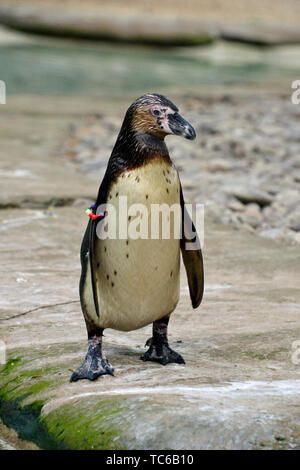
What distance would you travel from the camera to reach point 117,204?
2.86 m

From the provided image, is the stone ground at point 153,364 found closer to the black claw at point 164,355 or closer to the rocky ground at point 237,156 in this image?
the black claw at point 164,355

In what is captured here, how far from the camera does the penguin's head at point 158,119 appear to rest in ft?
9.26

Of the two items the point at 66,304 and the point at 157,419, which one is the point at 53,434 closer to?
the point at 157,419

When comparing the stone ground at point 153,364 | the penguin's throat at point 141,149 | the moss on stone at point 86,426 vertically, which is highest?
the penguin's throat at point 141,149

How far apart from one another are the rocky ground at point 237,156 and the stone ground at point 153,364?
20.2 inches

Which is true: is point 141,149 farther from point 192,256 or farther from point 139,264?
point 192,256

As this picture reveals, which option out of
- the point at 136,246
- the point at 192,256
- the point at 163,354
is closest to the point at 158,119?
the point at 136,246

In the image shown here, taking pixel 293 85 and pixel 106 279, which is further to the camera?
pixel 293 85

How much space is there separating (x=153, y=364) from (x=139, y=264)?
47 cm

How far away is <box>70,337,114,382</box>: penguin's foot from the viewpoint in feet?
9.76

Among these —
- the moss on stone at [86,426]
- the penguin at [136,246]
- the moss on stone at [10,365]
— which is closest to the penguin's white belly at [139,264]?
the penguin at [136,246]

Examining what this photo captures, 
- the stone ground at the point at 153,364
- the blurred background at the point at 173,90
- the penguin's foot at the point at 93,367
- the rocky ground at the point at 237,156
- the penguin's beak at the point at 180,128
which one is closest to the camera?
the stone ground at the point at 153,364

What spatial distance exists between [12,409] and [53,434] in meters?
0.32

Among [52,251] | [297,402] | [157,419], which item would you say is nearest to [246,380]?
[297,402]
